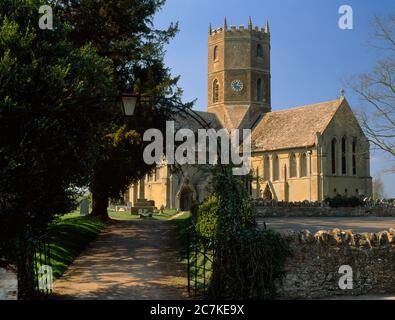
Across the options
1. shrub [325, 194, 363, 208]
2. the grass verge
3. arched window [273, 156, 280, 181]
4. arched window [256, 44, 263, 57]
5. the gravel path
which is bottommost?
the gravel path


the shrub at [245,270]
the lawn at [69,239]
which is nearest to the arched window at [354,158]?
the lawn at [69,239]

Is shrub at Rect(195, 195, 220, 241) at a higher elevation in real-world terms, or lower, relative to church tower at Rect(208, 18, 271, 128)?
lower

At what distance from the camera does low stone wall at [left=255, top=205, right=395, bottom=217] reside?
111ft

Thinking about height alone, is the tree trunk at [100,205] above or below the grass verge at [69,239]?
above

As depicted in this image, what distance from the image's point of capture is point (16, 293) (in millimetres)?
9477

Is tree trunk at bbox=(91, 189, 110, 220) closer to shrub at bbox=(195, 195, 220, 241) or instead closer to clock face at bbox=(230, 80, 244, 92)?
shrub at bbox=(195, 195, 220, 241)

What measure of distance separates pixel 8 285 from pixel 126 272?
5105 millimetres

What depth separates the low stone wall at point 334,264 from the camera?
37.2ft

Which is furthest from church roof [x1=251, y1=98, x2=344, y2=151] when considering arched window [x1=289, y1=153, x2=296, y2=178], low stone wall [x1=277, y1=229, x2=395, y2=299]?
low stone wall [x1=277, y1=229, x2=395, y2=299]

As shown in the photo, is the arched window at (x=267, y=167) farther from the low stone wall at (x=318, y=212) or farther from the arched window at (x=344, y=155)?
the low stone wall at (x=318, y=212)

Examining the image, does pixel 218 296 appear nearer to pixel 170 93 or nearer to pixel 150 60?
pixel 170 93

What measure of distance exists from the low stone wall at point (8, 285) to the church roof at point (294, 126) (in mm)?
41739

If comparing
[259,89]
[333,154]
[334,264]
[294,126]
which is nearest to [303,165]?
[333,154]

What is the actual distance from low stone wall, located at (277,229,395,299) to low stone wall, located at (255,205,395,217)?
841 inches
